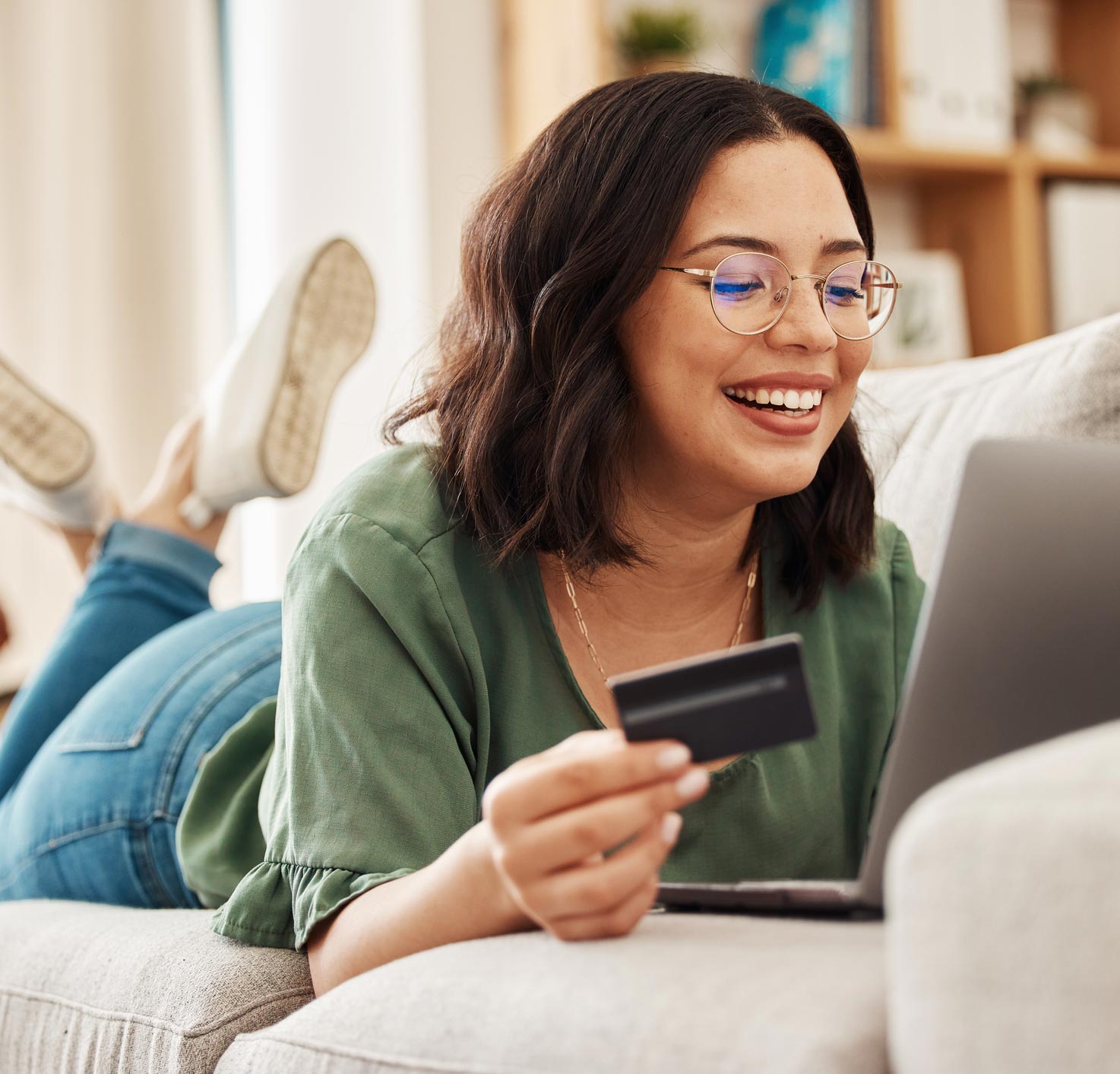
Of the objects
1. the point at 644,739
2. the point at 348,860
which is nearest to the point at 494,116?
the point at 348,860

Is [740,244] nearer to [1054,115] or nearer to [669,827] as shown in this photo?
[669,827]

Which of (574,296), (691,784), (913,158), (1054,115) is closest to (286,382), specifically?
(574,296)

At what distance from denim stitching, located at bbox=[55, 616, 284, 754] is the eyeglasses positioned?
24.0 inches

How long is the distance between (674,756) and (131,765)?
80 centimetres

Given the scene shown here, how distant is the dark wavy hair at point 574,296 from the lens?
999 millimetres

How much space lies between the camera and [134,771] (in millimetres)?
1262

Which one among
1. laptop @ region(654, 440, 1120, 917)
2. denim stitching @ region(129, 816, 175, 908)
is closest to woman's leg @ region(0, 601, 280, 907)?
denim stitching @ region(129, 816, 175, 908)

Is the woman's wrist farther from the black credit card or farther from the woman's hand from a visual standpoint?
the black credit card

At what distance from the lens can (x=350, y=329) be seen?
1768mm

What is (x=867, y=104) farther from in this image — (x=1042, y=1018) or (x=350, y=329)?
(x=1042, y=1018)

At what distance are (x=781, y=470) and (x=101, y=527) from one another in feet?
3.89

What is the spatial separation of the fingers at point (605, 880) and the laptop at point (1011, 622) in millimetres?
99

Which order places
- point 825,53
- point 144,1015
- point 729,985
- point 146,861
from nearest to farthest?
point 729,985, point 144,1015, point 146,861, point 825,53

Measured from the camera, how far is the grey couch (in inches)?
18.3
